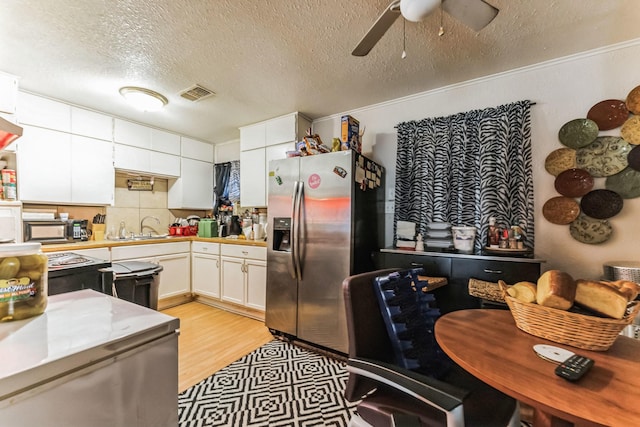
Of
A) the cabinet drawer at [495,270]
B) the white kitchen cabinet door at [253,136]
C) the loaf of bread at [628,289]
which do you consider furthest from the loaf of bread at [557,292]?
the white kitchen cabinet door at [253,136]

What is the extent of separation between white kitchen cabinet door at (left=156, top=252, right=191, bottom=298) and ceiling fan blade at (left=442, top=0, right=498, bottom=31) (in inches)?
141

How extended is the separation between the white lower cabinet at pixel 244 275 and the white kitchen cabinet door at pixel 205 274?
0.36 feet

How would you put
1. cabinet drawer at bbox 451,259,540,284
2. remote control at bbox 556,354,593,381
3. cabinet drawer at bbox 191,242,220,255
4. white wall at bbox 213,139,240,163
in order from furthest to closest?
white wall at bbox 213,139,240,163 → cabinet drawer at bbox 191,242,220,255 → cabinet drawer at bbox 451,259,540,284 → remote control at bbox 556,354,593,381

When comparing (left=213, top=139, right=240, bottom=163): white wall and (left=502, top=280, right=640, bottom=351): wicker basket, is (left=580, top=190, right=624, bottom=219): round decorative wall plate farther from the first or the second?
(left=213, top=139, right=240, bottom=163): white wall

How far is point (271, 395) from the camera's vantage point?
177 cm

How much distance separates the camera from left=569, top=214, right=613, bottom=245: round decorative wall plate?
1867mm

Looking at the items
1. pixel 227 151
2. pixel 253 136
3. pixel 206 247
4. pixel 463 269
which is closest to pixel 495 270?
pixel 463 269

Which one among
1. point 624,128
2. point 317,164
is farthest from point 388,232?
point 624,128

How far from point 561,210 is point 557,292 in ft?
4.97

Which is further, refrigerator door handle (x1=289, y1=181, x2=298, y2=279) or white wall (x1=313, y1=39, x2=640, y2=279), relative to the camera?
refrigerator door handle (x1=289, y1=181, x2=298, y2=279)

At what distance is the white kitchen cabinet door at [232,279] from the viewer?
3.14 meters

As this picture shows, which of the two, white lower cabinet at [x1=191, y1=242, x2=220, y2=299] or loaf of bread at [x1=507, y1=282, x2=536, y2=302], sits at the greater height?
loaf of bread at [x1=507, y1=282, x2=536, y2=302]

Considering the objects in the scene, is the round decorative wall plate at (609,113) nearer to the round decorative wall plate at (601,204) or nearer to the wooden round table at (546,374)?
the round decorative wall plate at (601,204)

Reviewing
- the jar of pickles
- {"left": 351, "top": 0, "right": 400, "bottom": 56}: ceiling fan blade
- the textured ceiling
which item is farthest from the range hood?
{"left": 351, "top": 0, "right": 400, "bottom": 56}: ceiling fan blade
